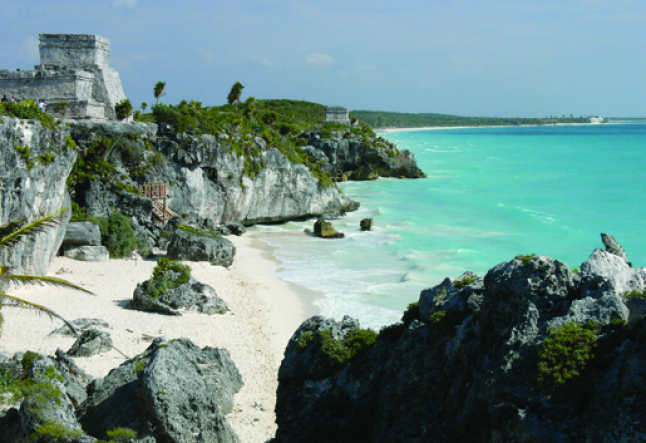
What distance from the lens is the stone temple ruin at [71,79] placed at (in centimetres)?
3083

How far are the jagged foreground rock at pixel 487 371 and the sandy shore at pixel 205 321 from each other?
3.35m

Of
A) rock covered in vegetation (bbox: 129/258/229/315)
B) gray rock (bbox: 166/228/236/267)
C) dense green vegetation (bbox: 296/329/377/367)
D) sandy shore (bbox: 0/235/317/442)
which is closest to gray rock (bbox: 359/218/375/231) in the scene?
sandy shore (bbox: 0/235/317/442)

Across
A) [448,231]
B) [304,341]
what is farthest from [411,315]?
[448,231]

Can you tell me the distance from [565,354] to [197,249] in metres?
21.3

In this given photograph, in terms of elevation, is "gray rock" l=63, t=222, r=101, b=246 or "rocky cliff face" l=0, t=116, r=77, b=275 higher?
"rocky cliff face" l=0, t=116, r=77, b=275

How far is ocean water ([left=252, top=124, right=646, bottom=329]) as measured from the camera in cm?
2464

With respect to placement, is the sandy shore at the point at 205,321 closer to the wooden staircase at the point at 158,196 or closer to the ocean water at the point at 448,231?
the ocean water at the point at 448,231

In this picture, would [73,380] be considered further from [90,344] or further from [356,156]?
[356,156]

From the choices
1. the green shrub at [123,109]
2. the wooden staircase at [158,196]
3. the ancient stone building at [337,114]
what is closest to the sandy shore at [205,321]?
the wooden staircase at [158,196]

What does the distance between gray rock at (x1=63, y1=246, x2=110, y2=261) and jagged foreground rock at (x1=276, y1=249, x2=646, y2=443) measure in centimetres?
1704

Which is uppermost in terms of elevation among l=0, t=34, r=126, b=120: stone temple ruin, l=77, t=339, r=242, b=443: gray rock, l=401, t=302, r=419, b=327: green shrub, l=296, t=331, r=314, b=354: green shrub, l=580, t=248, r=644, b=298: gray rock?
l=0, t=34, r=126, b=120: stone temple ruin

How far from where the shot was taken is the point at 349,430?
355 inches

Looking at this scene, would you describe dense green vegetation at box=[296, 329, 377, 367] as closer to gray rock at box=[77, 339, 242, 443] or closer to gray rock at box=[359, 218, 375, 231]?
gray rock at box=[77, 339, 242, 443]

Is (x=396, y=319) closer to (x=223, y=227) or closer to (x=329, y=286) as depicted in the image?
(x=329, y=286)
